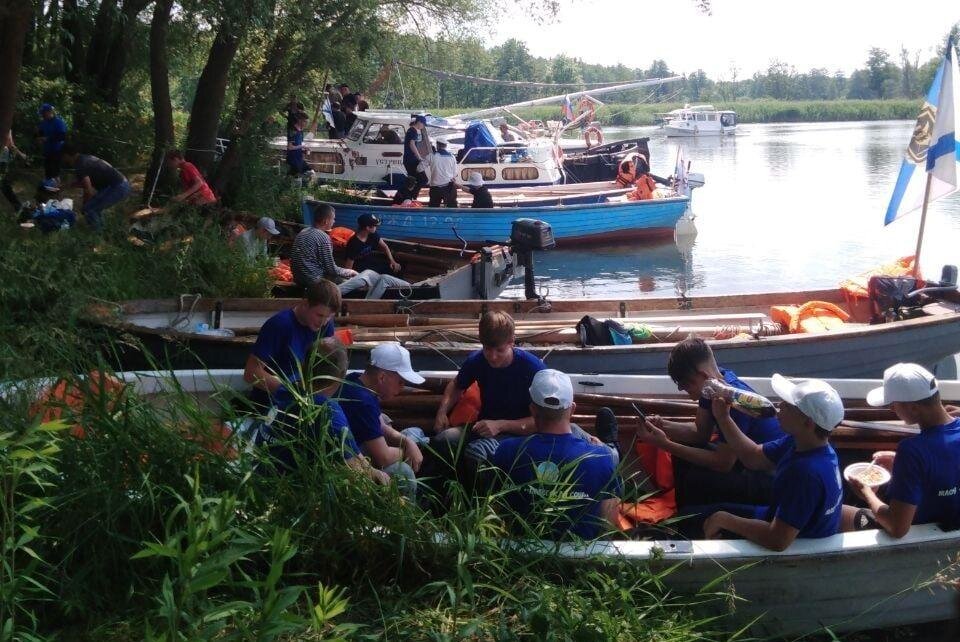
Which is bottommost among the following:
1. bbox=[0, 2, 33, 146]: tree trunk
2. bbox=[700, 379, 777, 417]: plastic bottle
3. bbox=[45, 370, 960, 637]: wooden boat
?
bbox=[45, 370, 960, 637]: wooden boat

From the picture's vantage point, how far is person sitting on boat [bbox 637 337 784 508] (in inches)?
184

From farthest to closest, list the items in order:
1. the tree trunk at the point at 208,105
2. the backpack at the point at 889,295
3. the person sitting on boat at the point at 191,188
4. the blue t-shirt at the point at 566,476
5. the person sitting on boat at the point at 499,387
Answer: the tree trunk at the point at 208,105 < the person sitting on boat at the point at 191,188 < the backpack at the point at 889,295 < the person sitting on boat at the point at 499,387 < the blue t-shirt at the point at 566,476

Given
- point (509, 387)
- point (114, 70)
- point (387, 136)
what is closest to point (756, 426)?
point (509, 387)

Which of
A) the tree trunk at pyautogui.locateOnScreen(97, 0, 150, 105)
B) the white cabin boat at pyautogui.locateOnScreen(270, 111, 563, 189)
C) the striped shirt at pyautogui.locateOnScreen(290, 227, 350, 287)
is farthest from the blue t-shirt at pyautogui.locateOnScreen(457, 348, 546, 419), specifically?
the tree trunk at pyautogui.locateOnScreen(97, 0, 150, 105)

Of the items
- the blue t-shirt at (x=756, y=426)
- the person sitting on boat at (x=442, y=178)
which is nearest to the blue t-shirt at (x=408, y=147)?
the person sitting on boat at (x=442, y=178)

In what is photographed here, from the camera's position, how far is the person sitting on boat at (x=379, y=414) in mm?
4480

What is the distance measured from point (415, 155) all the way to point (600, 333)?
38.5 feet

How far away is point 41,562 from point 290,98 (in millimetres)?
14422

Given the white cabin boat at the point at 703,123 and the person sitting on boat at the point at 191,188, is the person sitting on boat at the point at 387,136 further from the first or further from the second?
the white cabin boat at the point at 703,123

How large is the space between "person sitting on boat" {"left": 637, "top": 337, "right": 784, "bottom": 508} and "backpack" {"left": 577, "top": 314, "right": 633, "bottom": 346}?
256cm

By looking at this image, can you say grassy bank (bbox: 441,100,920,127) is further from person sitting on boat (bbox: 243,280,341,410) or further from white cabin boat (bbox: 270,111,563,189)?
person sitting on boat (bbox: 243,280,341,410)

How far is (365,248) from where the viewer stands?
10.8 meters

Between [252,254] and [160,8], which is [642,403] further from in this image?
[160,8]

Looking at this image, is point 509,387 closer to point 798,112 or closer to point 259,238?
point 259,238
